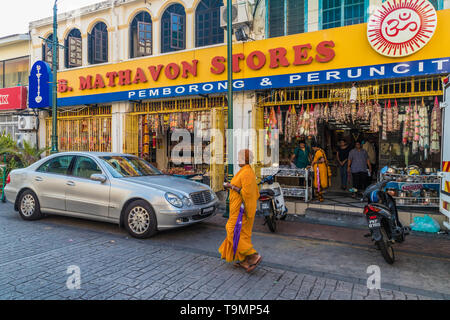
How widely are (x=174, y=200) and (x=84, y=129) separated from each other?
886 cm

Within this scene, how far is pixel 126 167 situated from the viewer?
7.11 metres

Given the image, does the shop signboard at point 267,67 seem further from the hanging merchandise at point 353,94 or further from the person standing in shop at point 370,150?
the person standing in shop at point 370,150

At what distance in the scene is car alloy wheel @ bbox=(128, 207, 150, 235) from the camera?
6039 millimetres

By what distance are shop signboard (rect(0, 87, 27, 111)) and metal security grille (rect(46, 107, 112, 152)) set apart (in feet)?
5.06

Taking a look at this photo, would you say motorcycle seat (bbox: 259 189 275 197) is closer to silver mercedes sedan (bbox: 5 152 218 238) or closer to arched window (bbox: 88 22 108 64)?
silver mercedes sedan (bbox: 5 152 218 238)

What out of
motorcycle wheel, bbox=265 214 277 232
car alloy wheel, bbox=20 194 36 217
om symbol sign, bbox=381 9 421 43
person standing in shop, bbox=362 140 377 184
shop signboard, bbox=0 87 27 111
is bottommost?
motorcycle wheel, bbox=265 214 277 232

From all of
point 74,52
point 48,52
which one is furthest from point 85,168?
point 48,52

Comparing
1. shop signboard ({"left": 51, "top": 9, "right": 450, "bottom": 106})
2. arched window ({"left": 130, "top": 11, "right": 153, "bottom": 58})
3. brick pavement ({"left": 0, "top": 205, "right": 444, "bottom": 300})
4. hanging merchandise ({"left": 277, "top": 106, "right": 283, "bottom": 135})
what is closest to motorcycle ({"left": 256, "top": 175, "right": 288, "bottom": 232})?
brick pavement ({"left": 0, "top": 205, "right": 444, "bottom": 300})

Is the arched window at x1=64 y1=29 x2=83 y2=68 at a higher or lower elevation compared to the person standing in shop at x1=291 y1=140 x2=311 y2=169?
higher

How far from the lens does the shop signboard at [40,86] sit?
43.9ft

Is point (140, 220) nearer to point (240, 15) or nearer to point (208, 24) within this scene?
point (240, 15)

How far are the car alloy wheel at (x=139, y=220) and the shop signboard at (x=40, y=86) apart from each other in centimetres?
966
